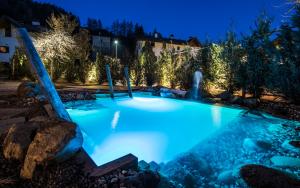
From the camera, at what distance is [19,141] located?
293 cm

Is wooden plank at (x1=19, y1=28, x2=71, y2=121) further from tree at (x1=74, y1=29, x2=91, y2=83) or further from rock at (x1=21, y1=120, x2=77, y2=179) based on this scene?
tree at (x1=74, y1=29, x2=91, y2=83)

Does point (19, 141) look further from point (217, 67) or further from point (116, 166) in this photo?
point (217, 67)

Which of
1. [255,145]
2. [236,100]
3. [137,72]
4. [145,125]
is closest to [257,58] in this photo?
[236,100]

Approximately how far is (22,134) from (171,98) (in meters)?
7.94

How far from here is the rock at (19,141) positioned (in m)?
2.88

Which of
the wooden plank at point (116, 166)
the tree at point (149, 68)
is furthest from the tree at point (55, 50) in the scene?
the wooden plank at point (116, 166)

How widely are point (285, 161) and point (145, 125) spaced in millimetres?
3917

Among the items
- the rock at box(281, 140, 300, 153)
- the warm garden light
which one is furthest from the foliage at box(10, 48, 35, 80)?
the rock at box(281, 140, 300, 153)

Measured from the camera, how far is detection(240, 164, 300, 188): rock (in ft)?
9.45

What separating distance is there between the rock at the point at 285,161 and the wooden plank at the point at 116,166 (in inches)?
97.8

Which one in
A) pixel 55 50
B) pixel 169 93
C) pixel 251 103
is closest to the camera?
pixel 251 103

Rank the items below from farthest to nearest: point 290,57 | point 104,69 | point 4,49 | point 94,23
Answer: point 94,23, point 4,49, point 104,69, point 290,57

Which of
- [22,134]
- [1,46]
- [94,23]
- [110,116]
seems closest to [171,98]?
[110,116]

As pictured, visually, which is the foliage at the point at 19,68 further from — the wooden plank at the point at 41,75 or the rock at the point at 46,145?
the rock at the point at 46,145
